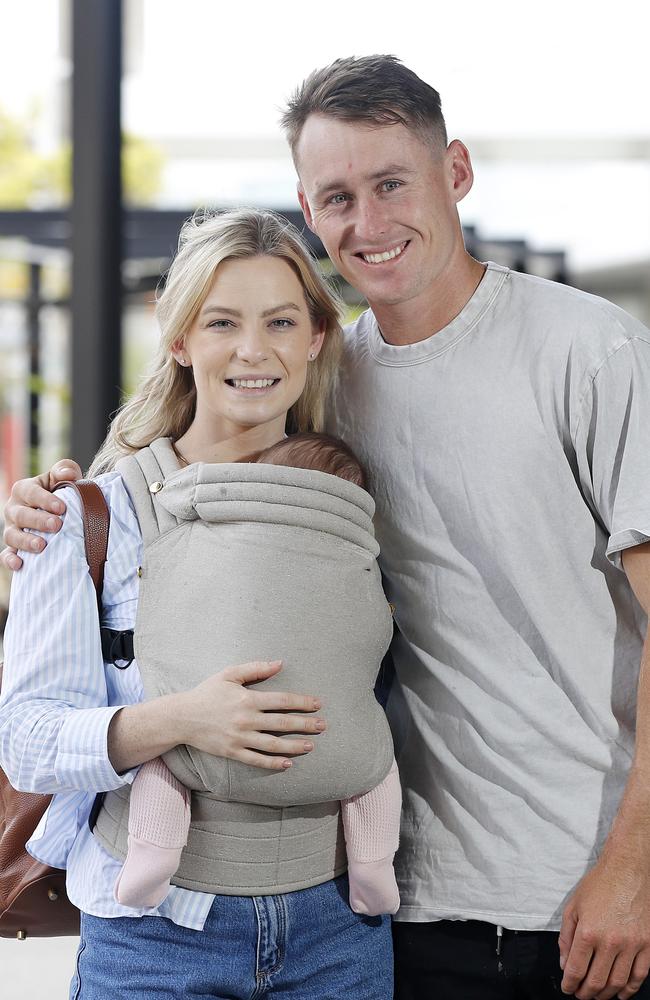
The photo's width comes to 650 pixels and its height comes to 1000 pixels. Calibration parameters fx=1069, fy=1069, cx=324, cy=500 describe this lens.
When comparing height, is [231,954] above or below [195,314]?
below

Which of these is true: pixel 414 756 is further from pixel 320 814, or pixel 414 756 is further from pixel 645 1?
pixel 645 1

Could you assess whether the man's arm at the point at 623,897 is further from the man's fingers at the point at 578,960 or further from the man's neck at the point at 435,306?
the man's neck at the point at 435,306

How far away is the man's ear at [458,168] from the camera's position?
→ 1.54 m

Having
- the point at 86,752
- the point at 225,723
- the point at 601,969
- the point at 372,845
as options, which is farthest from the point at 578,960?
the point at 86,752

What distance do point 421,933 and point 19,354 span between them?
3230mm

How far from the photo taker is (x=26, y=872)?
4.48 ft

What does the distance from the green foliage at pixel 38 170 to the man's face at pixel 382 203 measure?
274cm

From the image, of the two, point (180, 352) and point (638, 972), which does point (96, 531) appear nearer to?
point (180, 352)

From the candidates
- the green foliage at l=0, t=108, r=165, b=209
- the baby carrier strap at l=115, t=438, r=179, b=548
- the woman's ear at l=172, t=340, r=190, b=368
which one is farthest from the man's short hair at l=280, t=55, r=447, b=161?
the green foliage at l=0, t=108, r=165, b=209

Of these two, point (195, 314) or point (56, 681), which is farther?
point (195, 314)

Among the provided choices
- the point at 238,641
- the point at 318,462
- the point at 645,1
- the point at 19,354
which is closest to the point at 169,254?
the point at 19,354

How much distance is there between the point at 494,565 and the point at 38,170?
3271 millimetres

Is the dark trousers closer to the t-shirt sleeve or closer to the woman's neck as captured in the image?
the t-shirt sleeve

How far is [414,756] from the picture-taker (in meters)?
1.48
